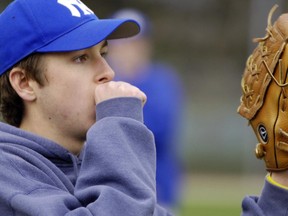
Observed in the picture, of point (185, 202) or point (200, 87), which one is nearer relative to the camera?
point (185, 202)

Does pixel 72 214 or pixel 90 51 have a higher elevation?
Result: pixel 90 51

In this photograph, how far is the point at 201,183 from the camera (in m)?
15.4

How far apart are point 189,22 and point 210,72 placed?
215cm

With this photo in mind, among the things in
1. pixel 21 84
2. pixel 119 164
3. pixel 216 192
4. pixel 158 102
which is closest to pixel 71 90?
pixel 21 84

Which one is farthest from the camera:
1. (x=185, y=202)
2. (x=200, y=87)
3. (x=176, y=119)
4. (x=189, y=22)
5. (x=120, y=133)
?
(x=189, y=22)

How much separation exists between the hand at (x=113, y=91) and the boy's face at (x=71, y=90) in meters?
0.02

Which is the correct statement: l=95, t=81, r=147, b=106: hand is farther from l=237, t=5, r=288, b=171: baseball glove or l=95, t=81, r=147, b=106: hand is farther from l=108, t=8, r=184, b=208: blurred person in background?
l=108, t=8, r=184, b=208: blurred person in background

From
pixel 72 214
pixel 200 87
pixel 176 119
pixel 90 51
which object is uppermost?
pixel 90 51

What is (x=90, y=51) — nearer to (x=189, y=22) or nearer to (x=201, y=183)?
(x=201, y=183)

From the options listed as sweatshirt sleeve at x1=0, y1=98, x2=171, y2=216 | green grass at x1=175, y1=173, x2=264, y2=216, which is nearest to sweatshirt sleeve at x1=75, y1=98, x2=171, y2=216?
sweatshirt sleeve at x1=0, y1=98, x2=171, y2=216

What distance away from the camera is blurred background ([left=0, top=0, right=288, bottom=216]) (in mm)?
14320

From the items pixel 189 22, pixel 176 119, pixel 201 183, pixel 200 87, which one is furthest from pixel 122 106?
pixel 189 22

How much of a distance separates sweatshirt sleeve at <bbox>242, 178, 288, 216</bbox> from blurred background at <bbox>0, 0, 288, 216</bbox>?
8.60 metres

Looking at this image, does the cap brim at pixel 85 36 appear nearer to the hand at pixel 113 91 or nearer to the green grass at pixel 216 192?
the hand at pixel 113 91
